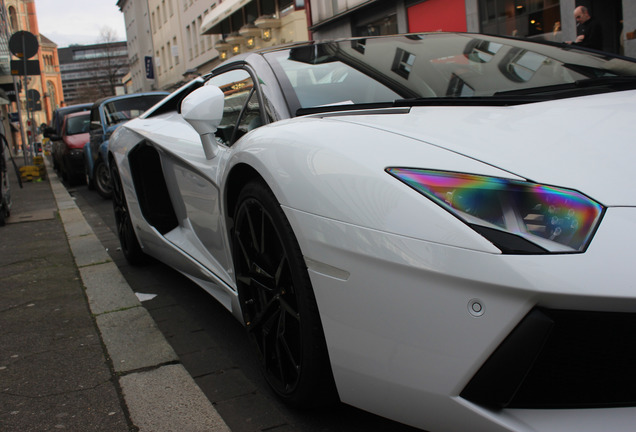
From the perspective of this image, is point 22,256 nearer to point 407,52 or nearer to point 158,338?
point 158,338

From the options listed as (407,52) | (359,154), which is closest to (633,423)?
(359,154)

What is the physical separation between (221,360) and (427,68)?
148 centimetres

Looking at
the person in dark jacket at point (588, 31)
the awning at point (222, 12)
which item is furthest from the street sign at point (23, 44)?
the awning at point (222, 12)

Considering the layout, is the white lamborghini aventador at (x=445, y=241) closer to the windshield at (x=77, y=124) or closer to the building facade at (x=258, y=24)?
the windshield at (x=77, y=124)

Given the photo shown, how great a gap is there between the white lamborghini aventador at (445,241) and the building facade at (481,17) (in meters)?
8.18

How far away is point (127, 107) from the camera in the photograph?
10609mm

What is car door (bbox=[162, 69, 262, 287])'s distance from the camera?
105 inches

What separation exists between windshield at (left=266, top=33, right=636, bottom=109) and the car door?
219 millimetres

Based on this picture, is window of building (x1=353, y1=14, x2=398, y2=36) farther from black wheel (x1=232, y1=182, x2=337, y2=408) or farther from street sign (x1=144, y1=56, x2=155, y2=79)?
street sign (x1=144, y1=56, x2=155, y2=79)

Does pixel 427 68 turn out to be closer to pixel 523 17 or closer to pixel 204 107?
pixel 204 107

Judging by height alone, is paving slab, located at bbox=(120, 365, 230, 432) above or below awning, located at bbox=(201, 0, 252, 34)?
below

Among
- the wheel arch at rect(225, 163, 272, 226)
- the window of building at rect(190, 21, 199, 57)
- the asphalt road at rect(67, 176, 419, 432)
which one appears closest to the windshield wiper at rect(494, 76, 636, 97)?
the wheel arch at rect(225, 163, 272, 226)

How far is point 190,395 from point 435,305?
1.27 meters

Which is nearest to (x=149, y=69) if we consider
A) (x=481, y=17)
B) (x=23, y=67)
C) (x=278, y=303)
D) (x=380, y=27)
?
(x=380, y=27)
